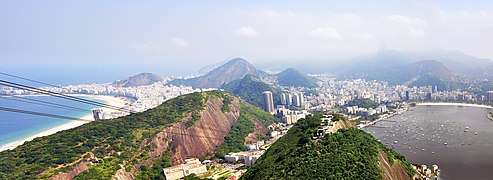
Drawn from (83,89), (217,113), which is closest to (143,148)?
(217,113)

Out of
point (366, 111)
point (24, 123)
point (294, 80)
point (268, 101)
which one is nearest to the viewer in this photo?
point (24, 123)

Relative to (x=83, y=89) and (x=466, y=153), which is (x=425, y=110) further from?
(x=83, y=89)

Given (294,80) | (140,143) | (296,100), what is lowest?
(140,143)

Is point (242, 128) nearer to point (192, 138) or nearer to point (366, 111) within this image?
point (192, 138)

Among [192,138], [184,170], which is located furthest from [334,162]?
[192,138]

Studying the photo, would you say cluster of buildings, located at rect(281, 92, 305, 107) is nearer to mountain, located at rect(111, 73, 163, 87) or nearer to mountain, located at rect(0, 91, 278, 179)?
mountain, located at rect(0, 91, 278, 179)

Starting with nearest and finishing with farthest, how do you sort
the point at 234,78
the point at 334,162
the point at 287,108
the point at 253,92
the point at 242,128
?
the point at 334,162 → the point at 242,128 → the point at 287,108 → the point at 253,92 → the point at 234,78

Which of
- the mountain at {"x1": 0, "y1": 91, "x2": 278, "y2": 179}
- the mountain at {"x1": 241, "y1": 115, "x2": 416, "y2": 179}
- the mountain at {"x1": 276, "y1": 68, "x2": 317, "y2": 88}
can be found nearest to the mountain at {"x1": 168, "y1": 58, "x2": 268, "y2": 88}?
the mountain at {"x1": 276, "y1": 68, "x2": 317, "y2": 88}

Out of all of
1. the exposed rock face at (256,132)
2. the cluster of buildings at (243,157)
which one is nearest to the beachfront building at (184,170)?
the cluster of buildings at (243,157)

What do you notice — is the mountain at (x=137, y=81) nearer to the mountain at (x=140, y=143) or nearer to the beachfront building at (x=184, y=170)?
the mountain at (x=140, y=143)
